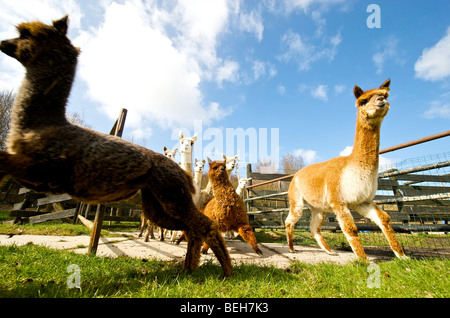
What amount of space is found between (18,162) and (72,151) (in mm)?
353

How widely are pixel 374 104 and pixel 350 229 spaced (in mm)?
1860

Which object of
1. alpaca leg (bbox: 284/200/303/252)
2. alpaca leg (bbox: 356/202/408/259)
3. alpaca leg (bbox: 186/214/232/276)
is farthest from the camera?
alpaca leg (bbox: 284/200/303/252)

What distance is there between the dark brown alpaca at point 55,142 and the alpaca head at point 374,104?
312cm

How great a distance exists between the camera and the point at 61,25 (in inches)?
70.9

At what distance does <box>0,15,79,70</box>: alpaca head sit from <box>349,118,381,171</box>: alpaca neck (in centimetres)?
383

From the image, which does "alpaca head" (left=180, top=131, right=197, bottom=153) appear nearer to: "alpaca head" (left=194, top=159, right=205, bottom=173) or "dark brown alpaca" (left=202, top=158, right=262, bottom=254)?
"alpaca head" (left=194, top=159, right=205, bottom=173)

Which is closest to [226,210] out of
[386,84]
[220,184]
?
[220,184]

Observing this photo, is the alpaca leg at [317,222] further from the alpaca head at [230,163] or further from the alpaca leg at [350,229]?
the alpaca head at [230,163]

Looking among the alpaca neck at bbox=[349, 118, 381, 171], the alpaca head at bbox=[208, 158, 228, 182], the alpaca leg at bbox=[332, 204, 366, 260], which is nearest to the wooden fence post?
the alpaca head at bbox=[208, 158, 228, 182]

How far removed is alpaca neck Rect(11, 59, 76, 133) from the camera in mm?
1646

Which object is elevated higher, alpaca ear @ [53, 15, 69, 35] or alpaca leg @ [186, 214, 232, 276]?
alpaca ear @ [53, 15, 69, 35]

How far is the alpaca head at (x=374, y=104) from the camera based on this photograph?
2.79m

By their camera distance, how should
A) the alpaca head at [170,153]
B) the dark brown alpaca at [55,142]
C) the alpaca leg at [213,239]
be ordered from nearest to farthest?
the dark brown alpaca at [55,142] → the alpaca leg at [213,239] → the alpaca head at [170,153]

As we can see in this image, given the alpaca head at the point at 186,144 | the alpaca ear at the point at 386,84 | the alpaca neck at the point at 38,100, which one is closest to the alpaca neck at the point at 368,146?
the alpaca ear at the point at 386,84
